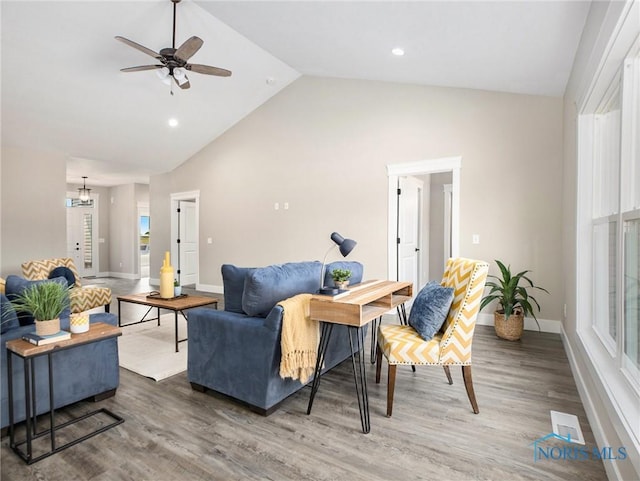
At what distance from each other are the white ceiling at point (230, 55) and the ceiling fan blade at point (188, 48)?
78 centimetres

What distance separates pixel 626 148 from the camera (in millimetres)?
1903

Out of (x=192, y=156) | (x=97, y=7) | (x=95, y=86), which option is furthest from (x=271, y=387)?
(x=192, y=156)

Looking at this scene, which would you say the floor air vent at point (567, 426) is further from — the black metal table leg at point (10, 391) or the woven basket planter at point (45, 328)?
the black metal table leg at point (10, 391)

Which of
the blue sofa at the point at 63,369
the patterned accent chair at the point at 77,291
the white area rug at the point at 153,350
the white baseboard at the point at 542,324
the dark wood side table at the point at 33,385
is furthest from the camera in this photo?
the patterned accent chair at the point at 77,291

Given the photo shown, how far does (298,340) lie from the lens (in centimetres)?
229

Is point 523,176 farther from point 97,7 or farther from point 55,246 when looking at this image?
point 55,246

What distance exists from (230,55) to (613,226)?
190 inches

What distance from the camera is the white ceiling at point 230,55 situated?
294cm

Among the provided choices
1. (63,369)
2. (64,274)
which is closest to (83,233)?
(64,274)

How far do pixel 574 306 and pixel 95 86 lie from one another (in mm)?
6093

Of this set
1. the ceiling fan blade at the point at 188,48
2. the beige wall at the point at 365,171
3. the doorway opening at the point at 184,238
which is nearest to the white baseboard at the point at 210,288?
the beige wall at the point at 365,171

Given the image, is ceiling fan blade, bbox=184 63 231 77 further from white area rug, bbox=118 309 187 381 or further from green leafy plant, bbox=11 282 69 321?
→ white area rug, bbox=118 309 187 381

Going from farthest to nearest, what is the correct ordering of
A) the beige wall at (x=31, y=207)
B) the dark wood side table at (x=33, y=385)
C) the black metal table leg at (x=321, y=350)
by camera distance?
the beige wall at (x=31, y=207) < the black metal table leg at (x=321, y=350) < the dark wood side table at (x=33, y=385)

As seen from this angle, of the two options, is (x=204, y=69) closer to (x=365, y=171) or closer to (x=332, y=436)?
(x=365, y=171)
